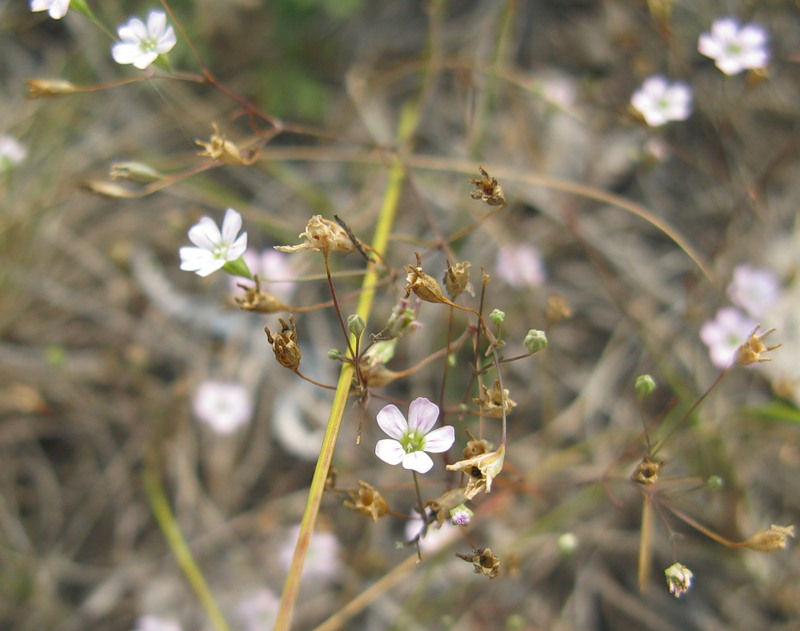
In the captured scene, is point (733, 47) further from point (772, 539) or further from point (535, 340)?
point (772, 539)

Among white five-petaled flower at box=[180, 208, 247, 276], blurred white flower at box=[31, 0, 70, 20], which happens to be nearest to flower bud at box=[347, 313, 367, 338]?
white five-petaled flower at box=[180, 208, 247, 276]

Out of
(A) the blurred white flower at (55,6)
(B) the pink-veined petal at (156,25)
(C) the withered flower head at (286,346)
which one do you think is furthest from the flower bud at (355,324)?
(A) the blurred white flower at (55,6)

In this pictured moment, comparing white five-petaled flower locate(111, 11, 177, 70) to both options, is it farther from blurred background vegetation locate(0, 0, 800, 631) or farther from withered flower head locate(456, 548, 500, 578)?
withered flower head locate(456, 548, 500, 578)

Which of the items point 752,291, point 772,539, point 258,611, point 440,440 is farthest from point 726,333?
point 258,611

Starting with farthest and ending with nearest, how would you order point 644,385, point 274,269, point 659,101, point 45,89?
point 274,269 → point 659,101 → point 45,89 → point 644,385

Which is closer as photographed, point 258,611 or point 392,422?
point 392,422
